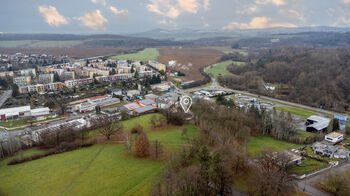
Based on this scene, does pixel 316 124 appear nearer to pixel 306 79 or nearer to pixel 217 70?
pixel 306 79

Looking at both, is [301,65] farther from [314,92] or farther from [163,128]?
[163,128]

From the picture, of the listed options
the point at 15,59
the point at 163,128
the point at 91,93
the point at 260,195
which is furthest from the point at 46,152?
the point at 15,59

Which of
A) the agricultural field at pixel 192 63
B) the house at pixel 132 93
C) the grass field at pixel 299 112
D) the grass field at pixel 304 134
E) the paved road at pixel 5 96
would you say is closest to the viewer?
the grass field at pixel 304 134

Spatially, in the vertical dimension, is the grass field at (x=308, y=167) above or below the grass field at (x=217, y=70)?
below

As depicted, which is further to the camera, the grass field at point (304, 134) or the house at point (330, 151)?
the grass field at point (304, 134)

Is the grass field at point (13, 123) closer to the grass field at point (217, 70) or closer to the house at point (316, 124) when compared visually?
the house at point (316, 124)

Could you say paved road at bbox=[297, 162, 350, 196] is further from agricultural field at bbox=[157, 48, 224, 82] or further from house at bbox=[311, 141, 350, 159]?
agricultural field at bbox=[157, 48, 224, 82]

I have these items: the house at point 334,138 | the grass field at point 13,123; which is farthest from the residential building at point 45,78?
the house at point 334,138
